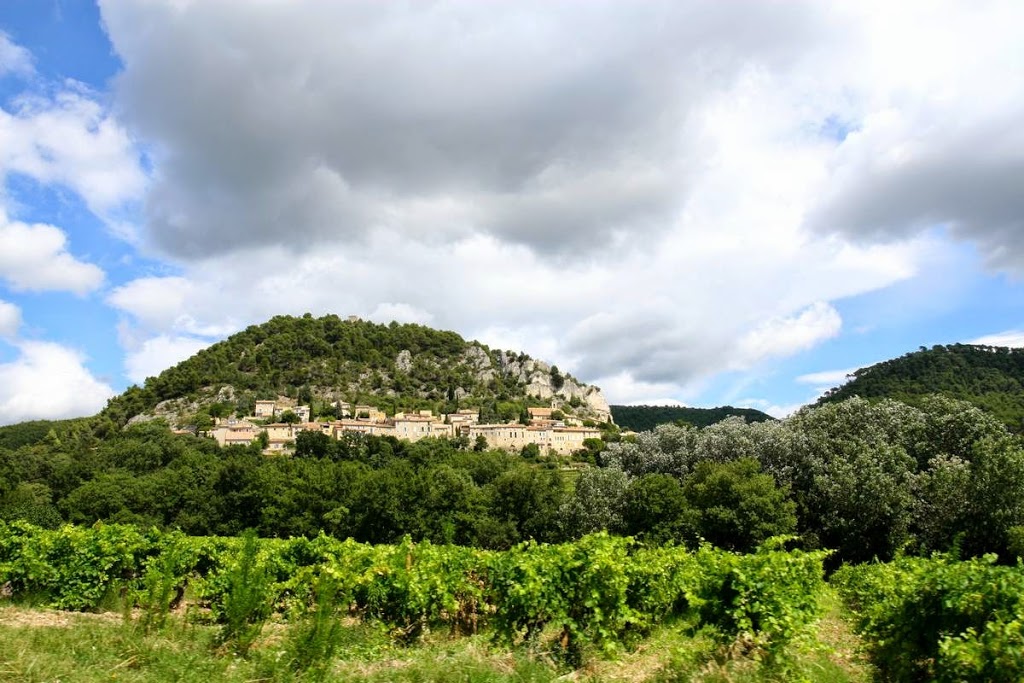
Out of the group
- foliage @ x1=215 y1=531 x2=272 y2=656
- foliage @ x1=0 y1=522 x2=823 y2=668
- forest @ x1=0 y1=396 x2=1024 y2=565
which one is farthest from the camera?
forest @ x1=0 y1=396 x2=1024 y2=565

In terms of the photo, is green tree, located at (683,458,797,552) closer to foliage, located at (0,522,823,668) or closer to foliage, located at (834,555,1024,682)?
foliage, located at (0,522,823,668)

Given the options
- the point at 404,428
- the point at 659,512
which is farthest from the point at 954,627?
the point at 404,428

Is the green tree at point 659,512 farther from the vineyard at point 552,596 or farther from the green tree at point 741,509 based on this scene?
the vineyard at point 552,596

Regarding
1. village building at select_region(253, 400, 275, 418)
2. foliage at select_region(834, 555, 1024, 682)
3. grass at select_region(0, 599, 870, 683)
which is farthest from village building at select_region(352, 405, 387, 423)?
foliage at select_region(834, 555, 1024, 682)

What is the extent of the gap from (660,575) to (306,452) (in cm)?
9635

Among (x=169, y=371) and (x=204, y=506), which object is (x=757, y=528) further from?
(x=169, y=371)

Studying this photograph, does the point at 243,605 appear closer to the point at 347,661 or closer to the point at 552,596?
the point at 347,661

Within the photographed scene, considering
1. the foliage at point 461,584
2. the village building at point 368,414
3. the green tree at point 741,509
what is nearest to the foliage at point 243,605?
the foliage at point 461,584

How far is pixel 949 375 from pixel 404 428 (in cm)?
11903

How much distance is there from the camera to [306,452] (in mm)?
98750

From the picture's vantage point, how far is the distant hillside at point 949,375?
4279 inches

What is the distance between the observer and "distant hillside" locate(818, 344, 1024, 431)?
108688 mm

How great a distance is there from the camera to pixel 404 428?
146m

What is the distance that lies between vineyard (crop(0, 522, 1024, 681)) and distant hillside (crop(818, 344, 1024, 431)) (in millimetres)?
104877
